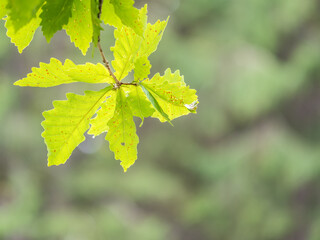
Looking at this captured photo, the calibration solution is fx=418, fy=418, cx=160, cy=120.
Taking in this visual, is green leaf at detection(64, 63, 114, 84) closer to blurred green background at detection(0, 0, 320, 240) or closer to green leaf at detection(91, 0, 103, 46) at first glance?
green leaf at detection(91, 0, 103, 46)

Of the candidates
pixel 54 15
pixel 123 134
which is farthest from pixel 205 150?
pixel 54 15

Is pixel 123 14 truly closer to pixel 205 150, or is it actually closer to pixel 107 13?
pixel 107 13

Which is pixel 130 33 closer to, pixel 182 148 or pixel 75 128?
pixel 75 128

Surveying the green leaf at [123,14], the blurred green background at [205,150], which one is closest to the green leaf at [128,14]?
the green leaf at [123,14]

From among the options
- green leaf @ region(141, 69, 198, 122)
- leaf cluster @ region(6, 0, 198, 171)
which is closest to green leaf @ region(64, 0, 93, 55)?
leaf cluster @ region(6, 0, 198, 171)

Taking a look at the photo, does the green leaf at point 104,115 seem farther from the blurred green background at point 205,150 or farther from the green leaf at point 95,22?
the blurred green background at point 205,150

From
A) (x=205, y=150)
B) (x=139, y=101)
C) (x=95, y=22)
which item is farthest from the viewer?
(x=205, y=150)
